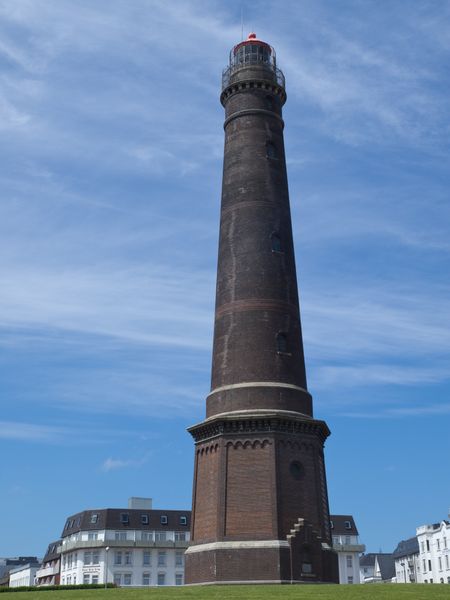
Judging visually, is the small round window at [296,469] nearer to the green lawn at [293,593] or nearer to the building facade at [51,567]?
the green lawn at [293,593]

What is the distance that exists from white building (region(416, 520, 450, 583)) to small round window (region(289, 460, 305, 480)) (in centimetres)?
5637

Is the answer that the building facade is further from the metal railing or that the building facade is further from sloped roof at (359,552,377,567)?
the metal railing

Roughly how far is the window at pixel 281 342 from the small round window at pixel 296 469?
607cm

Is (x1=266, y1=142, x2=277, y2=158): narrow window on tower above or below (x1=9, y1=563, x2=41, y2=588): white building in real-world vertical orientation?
above

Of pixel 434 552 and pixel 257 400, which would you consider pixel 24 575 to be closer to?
pixel 434 552

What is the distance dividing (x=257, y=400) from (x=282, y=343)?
12.2 feet

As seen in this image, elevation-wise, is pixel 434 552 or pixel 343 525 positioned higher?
pixel 343 525

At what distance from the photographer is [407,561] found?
105438 millimetres

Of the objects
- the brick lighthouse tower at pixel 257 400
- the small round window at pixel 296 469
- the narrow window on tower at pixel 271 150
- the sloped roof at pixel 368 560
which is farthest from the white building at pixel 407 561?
the narrow window on tower at pixel 271 150

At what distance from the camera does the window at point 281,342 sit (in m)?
43.0

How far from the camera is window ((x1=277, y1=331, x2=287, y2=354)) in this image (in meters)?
43.0

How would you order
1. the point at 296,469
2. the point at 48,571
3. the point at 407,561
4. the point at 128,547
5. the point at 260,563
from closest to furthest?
the point at 260,563 < the point at 296,469 < the point at 128,547 < the point at 407,561 < the point at 48,571

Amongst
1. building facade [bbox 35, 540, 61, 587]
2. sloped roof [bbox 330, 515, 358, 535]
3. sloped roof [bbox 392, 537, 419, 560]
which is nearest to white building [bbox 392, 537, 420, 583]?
sloped roof [bbox 392, 537, 419, 560]

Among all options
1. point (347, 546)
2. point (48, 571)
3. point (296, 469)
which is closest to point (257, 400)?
point (296, 469)
